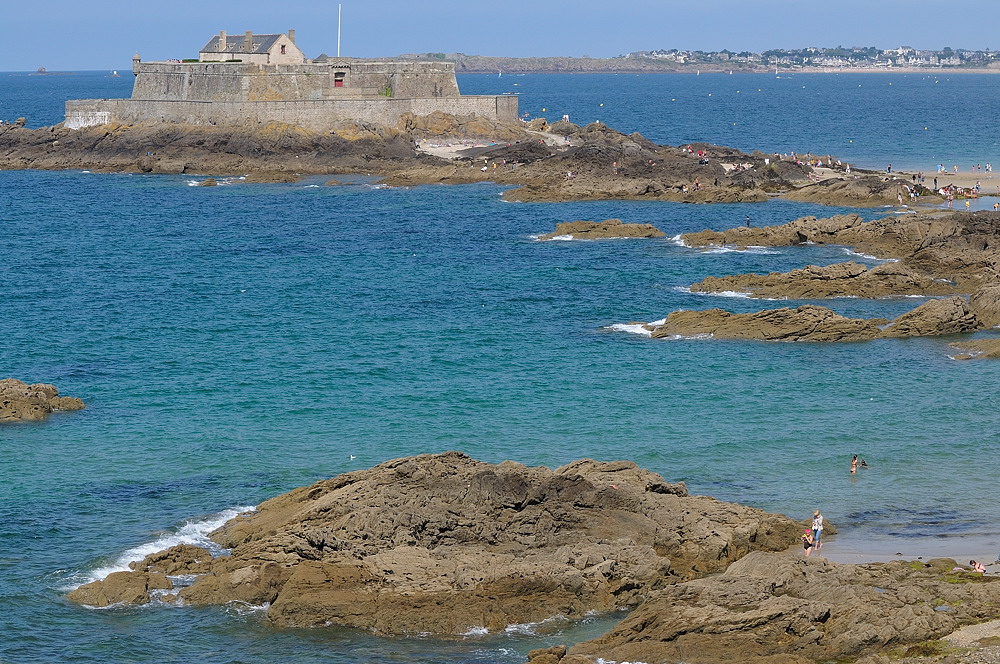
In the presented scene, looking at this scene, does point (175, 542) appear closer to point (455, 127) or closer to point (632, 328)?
point (632, 328)

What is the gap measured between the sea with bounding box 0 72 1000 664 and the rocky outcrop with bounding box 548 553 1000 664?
137cm

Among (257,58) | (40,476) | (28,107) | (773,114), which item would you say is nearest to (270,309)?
(40,476)

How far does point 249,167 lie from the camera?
280 ft

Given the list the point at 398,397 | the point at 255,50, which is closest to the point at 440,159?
the point at 255,50

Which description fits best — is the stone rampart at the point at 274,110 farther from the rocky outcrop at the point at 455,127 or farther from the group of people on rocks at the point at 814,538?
the group of people on rocks at the point at 814,538

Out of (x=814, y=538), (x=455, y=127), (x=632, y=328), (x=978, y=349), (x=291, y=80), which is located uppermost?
(x=291, y=80)

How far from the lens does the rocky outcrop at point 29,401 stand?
31.6m

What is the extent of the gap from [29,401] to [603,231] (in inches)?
1293

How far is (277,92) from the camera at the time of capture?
298 ft

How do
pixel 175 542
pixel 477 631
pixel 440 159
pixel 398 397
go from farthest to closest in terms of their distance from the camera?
pixel 440 159 → pixel 398 397 → pixel 175 542 → pixel 477 631

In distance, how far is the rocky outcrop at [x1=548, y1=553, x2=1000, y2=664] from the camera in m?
18.7

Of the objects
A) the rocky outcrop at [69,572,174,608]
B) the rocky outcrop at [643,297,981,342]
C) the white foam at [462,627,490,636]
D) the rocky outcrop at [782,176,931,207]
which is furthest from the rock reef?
the rocky outcrop at [69,572,174,608]

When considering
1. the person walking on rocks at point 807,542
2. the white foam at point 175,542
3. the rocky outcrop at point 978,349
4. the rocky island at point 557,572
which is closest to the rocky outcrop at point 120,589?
the rocky island at point 557,572

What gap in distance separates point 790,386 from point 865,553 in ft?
38.3
